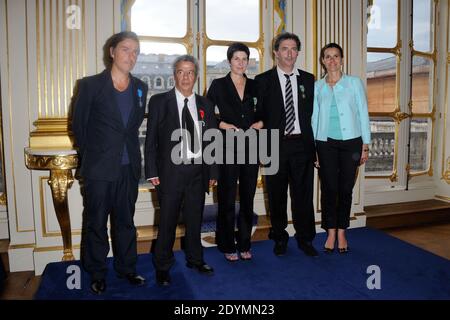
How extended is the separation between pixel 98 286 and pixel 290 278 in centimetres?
128

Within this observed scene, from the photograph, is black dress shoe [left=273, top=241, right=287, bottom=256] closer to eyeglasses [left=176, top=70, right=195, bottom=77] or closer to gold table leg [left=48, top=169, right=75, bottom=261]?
eyeglasses [left=176, top=70, right=195, bottom=77]

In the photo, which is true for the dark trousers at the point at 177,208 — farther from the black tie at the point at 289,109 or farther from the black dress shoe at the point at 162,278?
the black tie at the point at 289,109

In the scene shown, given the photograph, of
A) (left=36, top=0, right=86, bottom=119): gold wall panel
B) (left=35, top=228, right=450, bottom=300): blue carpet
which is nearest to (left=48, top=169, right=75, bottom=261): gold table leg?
(left=35, top=228, right=450, bottom=300): blue carpet

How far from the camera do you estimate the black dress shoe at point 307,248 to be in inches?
118

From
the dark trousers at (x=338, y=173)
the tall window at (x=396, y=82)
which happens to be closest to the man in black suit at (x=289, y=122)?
the dark trousers at (x=338, y=173)

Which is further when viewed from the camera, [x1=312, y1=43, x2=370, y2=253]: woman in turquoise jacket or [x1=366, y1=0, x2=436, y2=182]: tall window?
[x1=366, y1=0, x2=436, y2=182]: tall window

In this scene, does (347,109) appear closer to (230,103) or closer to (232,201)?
(230,103)

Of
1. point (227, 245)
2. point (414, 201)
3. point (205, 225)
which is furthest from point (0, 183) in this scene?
point (414, 201)

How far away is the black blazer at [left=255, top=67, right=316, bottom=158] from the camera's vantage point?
2.83 metres

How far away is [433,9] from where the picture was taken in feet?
14.7

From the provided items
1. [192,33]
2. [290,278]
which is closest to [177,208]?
[290,278]

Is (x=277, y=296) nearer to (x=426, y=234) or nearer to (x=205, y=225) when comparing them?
(x=205, y=225)

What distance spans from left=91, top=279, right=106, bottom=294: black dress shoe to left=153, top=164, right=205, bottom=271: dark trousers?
356 mm

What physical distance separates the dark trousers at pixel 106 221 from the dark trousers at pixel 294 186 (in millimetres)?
1088
